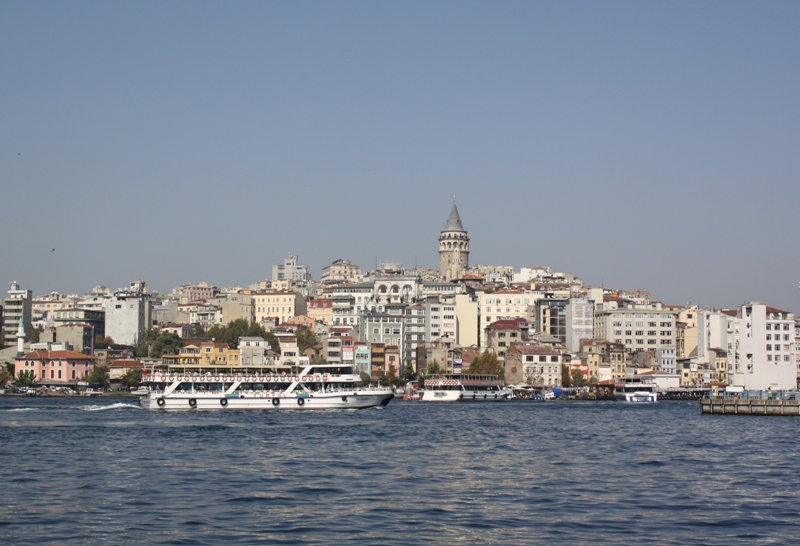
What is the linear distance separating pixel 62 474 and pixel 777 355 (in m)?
65.9

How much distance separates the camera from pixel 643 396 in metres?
91.3

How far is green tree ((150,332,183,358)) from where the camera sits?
4328 inches

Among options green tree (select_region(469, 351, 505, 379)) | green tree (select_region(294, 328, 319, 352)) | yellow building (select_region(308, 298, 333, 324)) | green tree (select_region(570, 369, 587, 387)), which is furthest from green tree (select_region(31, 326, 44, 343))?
green tree (select_region(570, 369, 587, 387))

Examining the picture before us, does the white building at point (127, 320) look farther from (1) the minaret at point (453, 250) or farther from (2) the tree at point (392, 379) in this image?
(1) the minaret at point (453, 250)

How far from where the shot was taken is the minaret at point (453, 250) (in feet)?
568

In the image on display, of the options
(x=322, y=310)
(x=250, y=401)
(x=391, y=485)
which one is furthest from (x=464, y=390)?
(x=391, y=485)

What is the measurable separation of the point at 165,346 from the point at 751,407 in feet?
212

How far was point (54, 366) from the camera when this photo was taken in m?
109

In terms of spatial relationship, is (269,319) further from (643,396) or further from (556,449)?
(556,449)

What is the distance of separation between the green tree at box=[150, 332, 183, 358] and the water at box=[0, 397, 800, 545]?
2486 inches

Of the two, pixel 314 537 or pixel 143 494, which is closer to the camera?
pixel 314 537

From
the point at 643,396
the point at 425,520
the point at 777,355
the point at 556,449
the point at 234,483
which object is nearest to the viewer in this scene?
the point at 425,520

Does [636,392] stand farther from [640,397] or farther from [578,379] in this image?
[578,379]

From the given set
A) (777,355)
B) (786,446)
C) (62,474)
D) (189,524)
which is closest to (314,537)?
(189,524)
